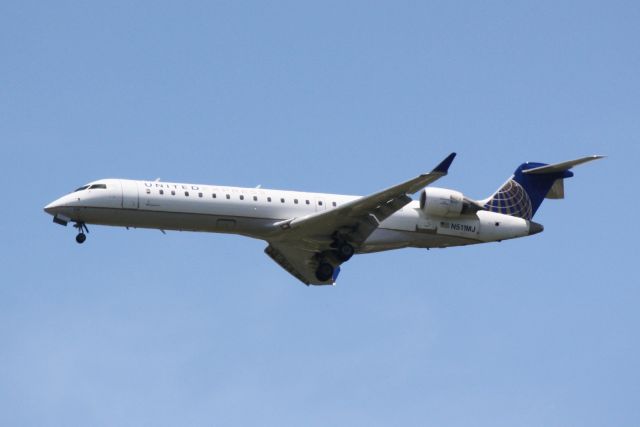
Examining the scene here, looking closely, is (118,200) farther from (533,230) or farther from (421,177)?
(533,230)

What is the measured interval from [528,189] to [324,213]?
313 inches

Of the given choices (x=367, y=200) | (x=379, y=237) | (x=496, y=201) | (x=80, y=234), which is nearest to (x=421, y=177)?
(x=367, y=200)

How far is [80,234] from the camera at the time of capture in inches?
1350

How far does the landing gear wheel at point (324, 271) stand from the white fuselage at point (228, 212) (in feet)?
4.81

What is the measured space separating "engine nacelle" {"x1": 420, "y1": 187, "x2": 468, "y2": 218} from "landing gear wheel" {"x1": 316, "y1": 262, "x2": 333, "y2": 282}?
353cm

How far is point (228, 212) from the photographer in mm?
34656

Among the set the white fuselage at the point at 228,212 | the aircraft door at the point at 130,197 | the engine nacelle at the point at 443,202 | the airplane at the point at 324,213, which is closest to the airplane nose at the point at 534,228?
the airplane at the point at 324,213

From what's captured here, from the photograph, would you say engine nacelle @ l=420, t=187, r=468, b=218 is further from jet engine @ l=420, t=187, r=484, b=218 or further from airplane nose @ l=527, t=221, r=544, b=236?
airplane nose @ l=527, t=221, r=544, b=236

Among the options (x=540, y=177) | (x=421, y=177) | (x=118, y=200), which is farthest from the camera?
(x=540, y=177)

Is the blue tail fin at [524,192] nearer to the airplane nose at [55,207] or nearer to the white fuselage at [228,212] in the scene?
the white fuselage at [228,212]

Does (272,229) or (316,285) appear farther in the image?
(316,285)

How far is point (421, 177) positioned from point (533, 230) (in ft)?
24.6

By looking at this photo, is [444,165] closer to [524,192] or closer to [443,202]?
[443,202]

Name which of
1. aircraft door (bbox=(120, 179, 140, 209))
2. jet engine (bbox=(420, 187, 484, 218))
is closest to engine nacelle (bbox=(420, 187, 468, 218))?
jet engine (bbox=(420, 187, 484, 218))
